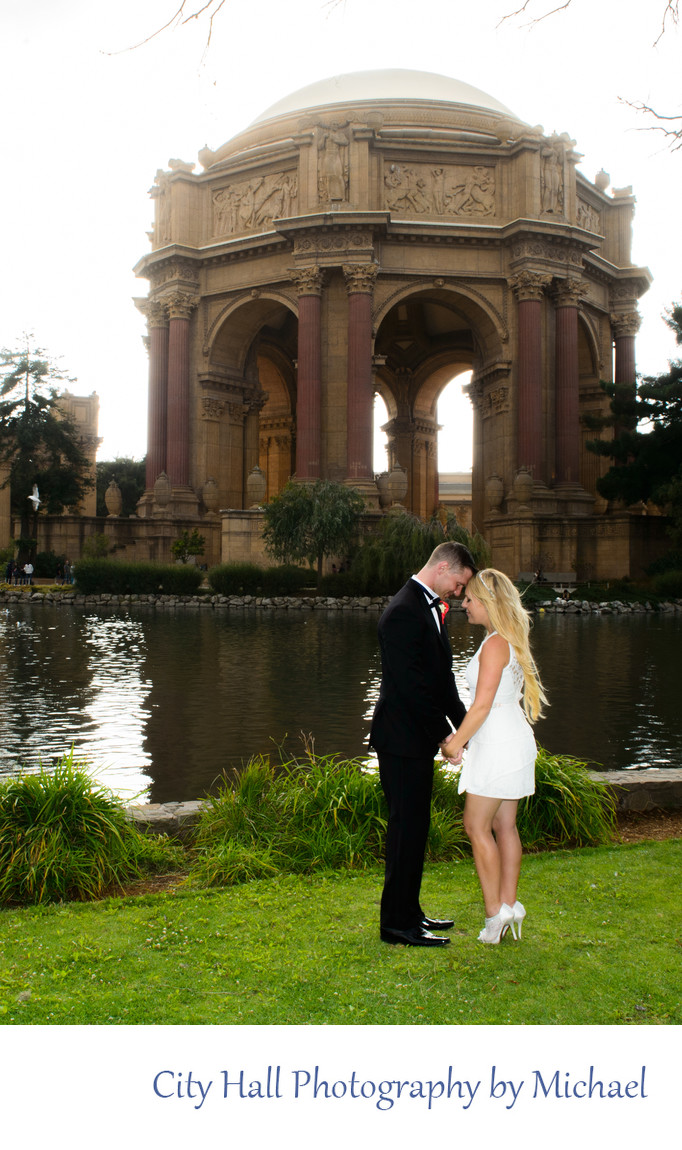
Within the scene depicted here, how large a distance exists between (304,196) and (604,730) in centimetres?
3747

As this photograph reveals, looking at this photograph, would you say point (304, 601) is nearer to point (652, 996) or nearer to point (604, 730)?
point (604, 730)

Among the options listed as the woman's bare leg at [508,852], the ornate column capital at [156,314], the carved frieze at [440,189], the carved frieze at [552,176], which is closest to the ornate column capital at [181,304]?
the ornate column capital at [156,314]

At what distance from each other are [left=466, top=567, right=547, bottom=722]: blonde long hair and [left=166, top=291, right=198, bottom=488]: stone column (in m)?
43.3

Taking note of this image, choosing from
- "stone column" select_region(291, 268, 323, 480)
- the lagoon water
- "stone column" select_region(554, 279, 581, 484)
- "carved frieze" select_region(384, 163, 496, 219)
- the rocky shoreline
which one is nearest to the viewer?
the lagoon water

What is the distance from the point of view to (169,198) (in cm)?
4684

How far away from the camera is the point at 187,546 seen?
4016 cm

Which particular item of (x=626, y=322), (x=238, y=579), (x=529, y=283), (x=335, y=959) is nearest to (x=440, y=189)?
(x=529, y=283)

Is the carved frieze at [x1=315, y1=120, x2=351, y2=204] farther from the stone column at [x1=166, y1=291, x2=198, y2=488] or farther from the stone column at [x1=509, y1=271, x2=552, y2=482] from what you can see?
the stone column at [x1=166, y1=291, x2=198, y2=488]

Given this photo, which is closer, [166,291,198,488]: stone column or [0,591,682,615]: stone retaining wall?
[0,591,682,615]: stone retaining wall

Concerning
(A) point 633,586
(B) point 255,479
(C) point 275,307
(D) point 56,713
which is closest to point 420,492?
(C) point 275,307

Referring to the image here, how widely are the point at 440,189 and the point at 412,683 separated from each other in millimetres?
43652

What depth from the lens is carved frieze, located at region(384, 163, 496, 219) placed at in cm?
4241

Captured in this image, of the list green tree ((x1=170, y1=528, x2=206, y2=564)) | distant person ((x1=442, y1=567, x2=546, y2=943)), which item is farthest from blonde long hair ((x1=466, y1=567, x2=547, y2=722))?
green tree ((x1=170, y1=528, x2=206, y2=564))

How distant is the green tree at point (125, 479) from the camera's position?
261 ft
